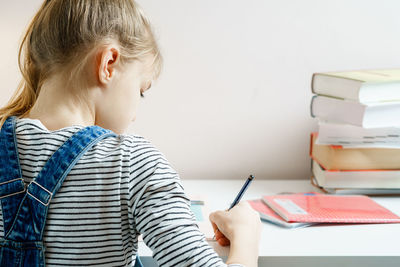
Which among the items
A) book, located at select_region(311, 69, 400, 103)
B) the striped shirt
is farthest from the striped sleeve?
book, located at select_region(311, 69, 400, 103)

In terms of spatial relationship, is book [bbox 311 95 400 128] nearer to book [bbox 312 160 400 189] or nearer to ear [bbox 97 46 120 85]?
book [bbox 312 160 400 189]

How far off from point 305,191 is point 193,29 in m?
0.48

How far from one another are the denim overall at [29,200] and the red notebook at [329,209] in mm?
435

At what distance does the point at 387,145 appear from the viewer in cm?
111

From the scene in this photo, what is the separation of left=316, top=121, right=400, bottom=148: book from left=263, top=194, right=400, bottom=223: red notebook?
124 millimetres

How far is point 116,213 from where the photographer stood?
2.04ft

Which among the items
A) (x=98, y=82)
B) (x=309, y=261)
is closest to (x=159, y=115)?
(x=98, y=82)

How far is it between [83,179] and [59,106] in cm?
14

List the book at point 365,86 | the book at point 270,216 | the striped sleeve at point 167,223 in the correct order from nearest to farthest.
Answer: the striped sleeve at point 167,223 → the book at point 270,216 → the book at point 365,86

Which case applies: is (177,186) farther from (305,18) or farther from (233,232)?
(305,18)

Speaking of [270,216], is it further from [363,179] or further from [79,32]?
[79,32]

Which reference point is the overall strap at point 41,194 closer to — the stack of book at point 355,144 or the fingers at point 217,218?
the fingers at point 217,218

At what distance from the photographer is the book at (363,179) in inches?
43.6

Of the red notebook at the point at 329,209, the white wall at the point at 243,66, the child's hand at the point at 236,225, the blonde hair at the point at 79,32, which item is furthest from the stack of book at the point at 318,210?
the blonde hair at the point at 79,32
